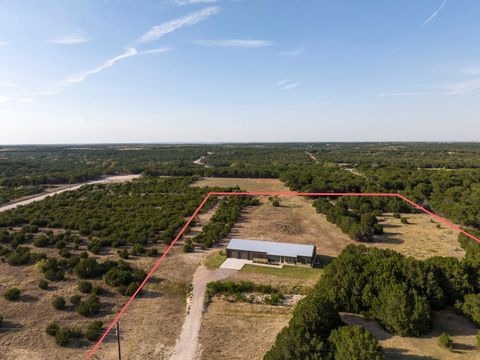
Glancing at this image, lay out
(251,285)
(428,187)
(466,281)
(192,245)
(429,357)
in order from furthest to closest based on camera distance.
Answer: (428,187)
(192,245)
(251,285)
(466,281)
(429,357)

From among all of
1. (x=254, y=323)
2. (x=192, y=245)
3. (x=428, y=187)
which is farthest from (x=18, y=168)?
(x=428, y=187)

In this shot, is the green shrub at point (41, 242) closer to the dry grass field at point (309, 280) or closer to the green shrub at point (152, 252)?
the green shrub at point (152, 252)

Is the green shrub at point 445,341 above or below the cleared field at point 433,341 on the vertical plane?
above

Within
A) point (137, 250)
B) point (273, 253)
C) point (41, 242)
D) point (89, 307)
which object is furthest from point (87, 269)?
point (273, 253)

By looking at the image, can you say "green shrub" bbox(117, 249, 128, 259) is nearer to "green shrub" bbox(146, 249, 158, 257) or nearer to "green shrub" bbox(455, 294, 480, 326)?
"green shrub" bbox(146, 249, 158, 257)

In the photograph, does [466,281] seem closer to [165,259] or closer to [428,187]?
[165,259]

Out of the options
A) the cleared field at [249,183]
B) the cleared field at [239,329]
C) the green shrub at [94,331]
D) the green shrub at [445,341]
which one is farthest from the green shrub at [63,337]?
the cleared field at [249,183]

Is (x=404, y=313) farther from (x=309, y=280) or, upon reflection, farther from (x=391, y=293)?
(x=309, y=280)

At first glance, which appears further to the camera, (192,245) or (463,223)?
(463,223)
